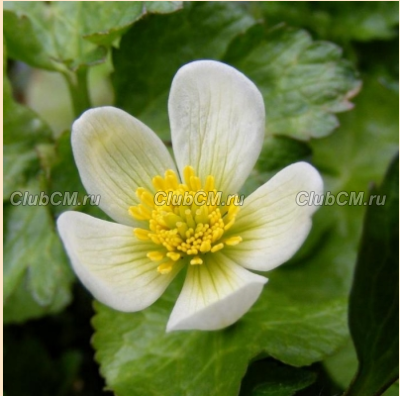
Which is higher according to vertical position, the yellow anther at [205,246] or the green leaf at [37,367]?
the yellow anther at [205,246]

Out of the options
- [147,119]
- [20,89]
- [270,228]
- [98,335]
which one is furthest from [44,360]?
[20,89]

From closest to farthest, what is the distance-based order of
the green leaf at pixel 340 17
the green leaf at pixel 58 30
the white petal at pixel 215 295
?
1. the white petal at pixel 215 295
2. the green leaf at pixel 58 30
3. the green leaf at pixel 340 17

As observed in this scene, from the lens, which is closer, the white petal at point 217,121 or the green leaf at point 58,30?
the white petal at point 217,121

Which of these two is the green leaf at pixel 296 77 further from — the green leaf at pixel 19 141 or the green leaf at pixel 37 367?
the green leaf at pixel 37 367

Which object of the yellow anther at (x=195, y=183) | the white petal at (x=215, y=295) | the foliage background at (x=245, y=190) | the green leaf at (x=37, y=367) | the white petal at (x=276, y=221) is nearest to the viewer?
the white petal at (x=215, y=295)

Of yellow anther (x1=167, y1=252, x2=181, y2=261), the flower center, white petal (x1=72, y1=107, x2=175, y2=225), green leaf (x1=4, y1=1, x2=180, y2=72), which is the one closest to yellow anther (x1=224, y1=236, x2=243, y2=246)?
the flower center

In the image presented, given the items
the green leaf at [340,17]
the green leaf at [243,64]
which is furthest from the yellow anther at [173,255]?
the green leaf at [340,17]

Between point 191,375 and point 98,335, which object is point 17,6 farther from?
point 191,375

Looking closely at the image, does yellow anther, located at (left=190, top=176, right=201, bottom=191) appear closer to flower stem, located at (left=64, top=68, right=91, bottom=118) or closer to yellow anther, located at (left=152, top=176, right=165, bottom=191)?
yellow anther, located at (left=152, top=176, right=165, bottom=191)
